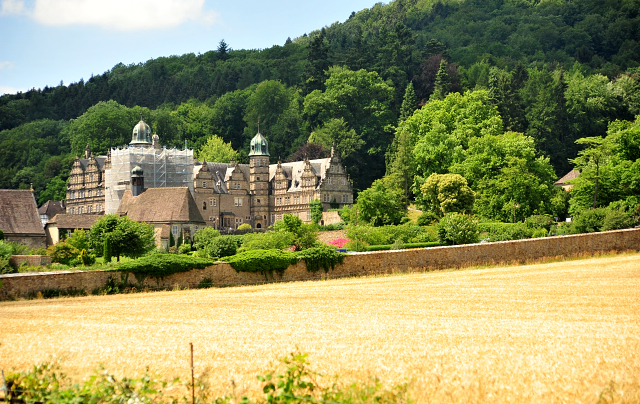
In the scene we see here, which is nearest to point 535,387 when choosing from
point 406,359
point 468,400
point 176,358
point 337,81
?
point 468,400

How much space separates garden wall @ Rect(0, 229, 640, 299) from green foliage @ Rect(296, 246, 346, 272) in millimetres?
301

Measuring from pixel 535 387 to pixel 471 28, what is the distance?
181068 mm

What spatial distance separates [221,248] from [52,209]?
5487cm

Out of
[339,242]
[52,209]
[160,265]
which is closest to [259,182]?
[52,209]

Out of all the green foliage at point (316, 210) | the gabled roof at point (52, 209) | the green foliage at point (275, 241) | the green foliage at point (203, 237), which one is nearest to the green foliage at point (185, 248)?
the green foliage at point (203, 237)

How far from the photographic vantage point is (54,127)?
155m

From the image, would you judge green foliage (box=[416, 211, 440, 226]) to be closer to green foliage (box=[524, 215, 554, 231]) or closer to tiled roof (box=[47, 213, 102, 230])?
green foliage (box=[524, 215, 554, 231])

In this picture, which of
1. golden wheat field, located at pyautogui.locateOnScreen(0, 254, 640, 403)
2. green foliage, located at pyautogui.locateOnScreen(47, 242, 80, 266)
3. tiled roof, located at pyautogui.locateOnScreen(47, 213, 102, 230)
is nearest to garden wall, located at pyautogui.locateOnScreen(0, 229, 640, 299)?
golden wheat field, located at pyautogui.locateOnScreen(0, 254, 640, 403)

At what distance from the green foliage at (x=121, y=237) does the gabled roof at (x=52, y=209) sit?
52.0 m

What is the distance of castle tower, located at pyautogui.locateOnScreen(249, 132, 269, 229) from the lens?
101438 millimetres

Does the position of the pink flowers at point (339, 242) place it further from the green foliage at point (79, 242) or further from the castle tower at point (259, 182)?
the castle tower at point (259, 182)

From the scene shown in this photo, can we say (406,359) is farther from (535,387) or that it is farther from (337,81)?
(337,81)

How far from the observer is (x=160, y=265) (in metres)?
37.5

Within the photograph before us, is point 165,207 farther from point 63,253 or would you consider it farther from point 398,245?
Result: point 398,245
